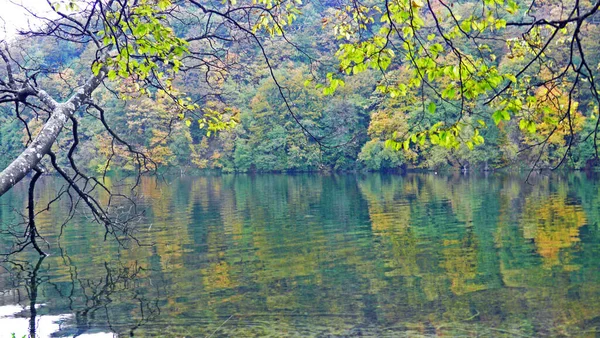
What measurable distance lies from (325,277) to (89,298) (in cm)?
513

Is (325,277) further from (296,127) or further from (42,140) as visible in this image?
(296,127)

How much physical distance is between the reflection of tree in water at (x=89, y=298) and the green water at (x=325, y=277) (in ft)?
0.12

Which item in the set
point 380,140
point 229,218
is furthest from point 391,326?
point 380,140

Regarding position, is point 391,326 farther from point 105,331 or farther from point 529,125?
point 529,125

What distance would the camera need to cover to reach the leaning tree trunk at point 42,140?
5887 mm

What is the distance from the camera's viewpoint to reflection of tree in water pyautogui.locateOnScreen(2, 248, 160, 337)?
10758 millimetres

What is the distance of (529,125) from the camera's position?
16.2 ft

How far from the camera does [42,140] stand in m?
6.44

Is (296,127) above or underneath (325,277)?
above

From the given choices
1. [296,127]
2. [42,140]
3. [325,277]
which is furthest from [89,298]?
[296,127]

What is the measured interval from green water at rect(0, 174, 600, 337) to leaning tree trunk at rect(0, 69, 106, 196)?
4.48m

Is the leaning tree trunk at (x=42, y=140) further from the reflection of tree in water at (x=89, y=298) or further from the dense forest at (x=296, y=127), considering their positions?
the dense forest at (x=296, y=127)

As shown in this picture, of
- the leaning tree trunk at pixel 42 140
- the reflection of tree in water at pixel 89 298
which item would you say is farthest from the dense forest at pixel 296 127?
the leaning tree trunk at pixel 42 140

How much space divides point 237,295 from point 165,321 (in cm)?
209
